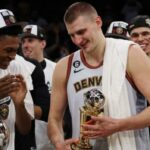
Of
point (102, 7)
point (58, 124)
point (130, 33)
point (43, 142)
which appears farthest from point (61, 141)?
point (102, 7)

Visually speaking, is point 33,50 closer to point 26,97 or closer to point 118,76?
point 26,97

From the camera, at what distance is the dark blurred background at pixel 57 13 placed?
1057cm

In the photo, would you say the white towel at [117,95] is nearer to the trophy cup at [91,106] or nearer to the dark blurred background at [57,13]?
the trophy cup at [91,106]

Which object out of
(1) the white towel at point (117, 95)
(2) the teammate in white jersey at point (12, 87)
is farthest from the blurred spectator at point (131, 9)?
(1) the white towel at point (117, 95)

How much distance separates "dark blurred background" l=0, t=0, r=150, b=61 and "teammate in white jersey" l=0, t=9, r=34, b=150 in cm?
562

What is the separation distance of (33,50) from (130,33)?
1.29 m

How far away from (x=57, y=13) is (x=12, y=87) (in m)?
7.85

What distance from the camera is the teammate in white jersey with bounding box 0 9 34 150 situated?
4.07m

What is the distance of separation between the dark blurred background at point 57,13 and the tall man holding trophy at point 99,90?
586 centimetres

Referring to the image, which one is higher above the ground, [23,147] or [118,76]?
[118,76]

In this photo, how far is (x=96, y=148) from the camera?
3.99 metres

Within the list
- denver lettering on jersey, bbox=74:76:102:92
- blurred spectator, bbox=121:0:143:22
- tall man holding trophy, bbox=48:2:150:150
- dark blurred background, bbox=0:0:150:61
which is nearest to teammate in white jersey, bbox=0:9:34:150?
tall man holding trophy, bbox=48:2:150:150

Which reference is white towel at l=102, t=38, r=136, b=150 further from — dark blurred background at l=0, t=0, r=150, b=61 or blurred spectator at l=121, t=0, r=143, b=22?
blurred spectator at l=121, t=0, r=143, b=22

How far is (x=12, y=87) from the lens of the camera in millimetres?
3988
